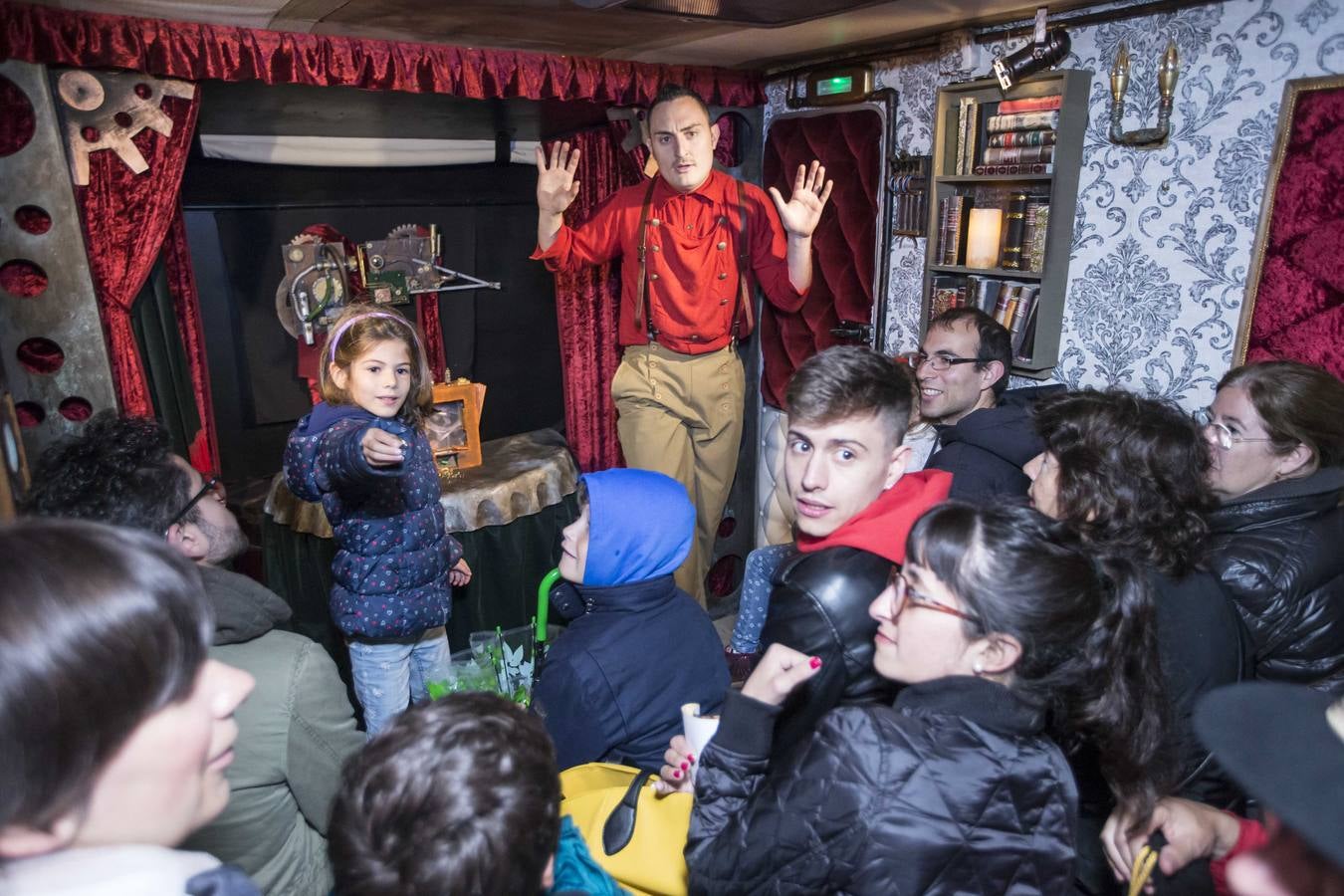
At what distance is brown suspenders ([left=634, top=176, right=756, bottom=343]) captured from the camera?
132 inches

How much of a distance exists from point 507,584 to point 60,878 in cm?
273

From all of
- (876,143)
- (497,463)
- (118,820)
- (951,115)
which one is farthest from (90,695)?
(876,143)

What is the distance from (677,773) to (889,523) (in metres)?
0.55

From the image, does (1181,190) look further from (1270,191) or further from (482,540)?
(482,540)

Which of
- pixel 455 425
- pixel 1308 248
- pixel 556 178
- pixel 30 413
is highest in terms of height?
pixel 556 178

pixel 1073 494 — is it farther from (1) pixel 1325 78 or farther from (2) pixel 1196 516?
(1) pixel 1325 78

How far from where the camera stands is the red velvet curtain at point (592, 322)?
154 inches

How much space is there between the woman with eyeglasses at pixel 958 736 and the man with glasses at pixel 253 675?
72 cm

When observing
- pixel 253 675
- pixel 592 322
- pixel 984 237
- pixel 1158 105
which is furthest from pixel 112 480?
pixel 1158 105

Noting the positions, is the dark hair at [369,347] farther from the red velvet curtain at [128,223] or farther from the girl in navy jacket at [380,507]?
the red velvet curtain at [128,223]

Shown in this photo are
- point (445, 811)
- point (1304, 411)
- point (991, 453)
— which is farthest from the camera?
point (991, 453)

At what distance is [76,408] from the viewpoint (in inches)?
108

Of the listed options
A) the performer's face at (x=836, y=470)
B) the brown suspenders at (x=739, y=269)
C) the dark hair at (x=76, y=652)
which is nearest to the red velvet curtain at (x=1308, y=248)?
the performer's face at (x=836, y=470)

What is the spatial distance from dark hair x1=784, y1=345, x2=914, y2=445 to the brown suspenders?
6.01 ft
